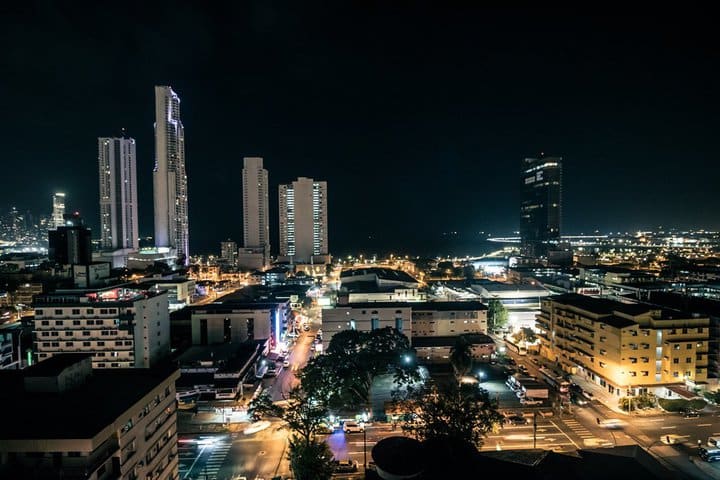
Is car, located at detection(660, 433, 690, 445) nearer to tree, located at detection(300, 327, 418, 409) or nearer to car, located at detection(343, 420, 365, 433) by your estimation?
tree, located at detection(300, 327, 418, 409)

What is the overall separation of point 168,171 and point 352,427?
185ft

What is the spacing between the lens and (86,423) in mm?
7977

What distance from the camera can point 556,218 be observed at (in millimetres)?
75875

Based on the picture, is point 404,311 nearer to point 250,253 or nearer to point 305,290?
point 305,290

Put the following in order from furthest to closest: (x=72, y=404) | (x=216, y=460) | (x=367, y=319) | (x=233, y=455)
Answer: (x=367, y=319) → (x=233, y=455) → (x=216, y=460) → (x=72, y=404)

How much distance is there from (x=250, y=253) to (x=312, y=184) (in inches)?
627

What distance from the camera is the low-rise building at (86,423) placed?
7.59m

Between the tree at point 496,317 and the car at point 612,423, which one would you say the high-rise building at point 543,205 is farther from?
the car at point 612,423

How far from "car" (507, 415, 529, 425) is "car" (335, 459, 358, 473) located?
639 centimetres

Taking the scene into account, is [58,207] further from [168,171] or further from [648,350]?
[648,350]

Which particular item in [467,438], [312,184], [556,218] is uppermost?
[312,184]

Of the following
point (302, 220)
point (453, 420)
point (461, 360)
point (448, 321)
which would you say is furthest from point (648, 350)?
point (302, 220)

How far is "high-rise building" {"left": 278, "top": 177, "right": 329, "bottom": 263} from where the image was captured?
228ft

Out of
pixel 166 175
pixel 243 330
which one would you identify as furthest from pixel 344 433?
pixel 166 175
